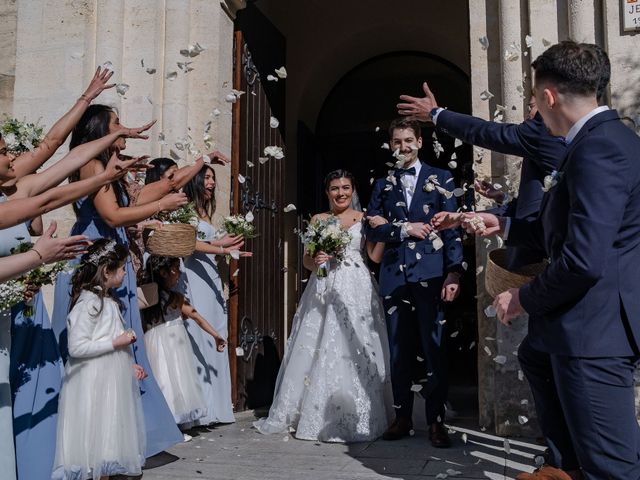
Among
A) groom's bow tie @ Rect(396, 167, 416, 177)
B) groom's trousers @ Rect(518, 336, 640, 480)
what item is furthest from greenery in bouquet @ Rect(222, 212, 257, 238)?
groom's trousers @ Rect(518, 336, 640, 480)

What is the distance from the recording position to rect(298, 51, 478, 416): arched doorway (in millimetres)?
9602

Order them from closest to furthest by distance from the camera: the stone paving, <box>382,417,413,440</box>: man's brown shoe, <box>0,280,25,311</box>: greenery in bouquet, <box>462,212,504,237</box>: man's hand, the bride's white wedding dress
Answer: <box>0,280,25,311</box>: greenery in bouquet < <box>462,212,504,237</box>: man's hand < the stone paving < <box>382,417,413,440</box>: man's brown shoe < the bride's white wedding dress

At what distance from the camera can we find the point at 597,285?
2.48 metres

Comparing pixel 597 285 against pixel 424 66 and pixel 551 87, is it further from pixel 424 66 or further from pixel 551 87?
pixel 424 66

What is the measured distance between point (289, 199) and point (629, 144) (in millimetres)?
6791

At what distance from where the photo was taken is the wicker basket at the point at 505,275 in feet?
11.7

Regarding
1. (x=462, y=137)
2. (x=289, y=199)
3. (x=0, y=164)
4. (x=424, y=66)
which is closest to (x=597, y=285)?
(x=462, y=137)

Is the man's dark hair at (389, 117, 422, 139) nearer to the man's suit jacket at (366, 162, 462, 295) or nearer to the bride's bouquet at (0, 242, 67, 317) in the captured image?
the man's suit jacket at (366, 162, 462, 295)

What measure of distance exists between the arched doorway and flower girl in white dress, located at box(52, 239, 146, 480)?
530 cm

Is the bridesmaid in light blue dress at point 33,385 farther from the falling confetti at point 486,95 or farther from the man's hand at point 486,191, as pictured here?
the falling confetti at point 486,95

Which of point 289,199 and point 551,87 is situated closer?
point 551,87

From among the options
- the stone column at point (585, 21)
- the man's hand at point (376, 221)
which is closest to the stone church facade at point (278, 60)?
the stone column at point (585, 21)

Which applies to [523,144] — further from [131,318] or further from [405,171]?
[131,318]

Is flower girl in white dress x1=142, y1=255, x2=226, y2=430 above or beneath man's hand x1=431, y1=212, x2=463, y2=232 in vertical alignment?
Result: beneath
